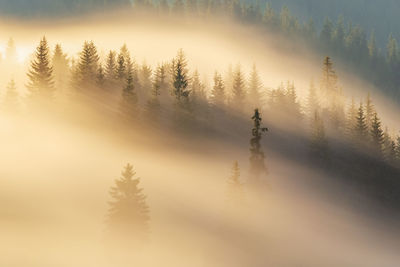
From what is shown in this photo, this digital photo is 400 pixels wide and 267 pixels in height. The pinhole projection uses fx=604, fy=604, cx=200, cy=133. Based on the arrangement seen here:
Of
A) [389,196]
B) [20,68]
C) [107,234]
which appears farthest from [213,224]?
[20,68]

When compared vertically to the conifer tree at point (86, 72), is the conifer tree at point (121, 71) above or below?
above

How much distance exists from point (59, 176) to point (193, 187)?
1805cm

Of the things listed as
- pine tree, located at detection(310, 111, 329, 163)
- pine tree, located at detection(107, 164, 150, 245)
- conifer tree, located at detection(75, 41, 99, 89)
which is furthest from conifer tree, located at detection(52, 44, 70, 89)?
pine tree, located at detection(107, 164, 150, 245)

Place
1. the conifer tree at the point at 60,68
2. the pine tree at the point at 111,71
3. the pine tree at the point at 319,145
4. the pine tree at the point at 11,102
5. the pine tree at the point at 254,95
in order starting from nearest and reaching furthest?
the pine tree at the point at 11,102, the pine tree at the point at 319,145, the conifer tree at the point at 60,68, the pine tree at the point at 111,71, the pine tree at the point at 254,95

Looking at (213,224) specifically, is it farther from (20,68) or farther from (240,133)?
(20,68)

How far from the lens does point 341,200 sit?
85.7 metres

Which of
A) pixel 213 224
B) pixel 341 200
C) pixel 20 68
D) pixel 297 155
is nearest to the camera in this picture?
pixel 213 224

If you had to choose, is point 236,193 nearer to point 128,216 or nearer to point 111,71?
point 128,216

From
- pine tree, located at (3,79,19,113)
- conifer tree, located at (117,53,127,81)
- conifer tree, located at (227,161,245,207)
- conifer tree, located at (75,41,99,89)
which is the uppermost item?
conifer tree, located at (117,53,127,81)

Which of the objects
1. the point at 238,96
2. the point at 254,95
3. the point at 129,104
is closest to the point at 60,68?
the point at 129,104

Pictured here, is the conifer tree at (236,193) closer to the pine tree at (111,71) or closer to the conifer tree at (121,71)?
the conifer tree at (121,71)

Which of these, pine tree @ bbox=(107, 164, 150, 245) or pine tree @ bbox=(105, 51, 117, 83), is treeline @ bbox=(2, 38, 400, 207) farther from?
pine tree @ bbox=(107, 164, 150, 245)

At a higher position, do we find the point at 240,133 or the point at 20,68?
the point at 20,68

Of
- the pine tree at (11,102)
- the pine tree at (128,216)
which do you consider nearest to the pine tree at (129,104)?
the pine tree at (11,102)
